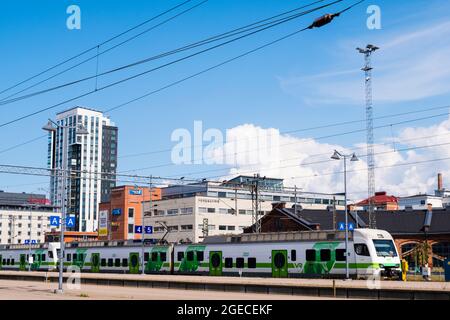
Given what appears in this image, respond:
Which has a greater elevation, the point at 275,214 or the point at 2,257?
the point at 275,214

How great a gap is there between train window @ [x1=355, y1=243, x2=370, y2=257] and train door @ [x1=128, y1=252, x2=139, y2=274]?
76.1ft

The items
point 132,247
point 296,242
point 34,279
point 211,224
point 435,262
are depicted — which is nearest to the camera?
point 296,242

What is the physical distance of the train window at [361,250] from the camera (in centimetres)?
4006

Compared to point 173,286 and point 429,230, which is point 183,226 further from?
point 173,286

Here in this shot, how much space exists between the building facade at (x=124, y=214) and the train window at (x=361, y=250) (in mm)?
93392

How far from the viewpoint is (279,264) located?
4434 cm

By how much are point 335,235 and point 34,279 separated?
23863mm

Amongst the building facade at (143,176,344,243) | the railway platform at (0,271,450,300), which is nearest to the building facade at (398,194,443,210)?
the building facade at (143,176,344,243)

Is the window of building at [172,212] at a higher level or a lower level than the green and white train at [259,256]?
higher

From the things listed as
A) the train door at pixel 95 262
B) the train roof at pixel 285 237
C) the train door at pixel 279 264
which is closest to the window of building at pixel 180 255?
the train roof at pixel 285 237

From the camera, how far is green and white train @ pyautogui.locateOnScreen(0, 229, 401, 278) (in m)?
40.4

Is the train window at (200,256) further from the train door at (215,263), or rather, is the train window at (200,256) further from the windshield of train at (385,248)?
the windshield of train at (385,248)
